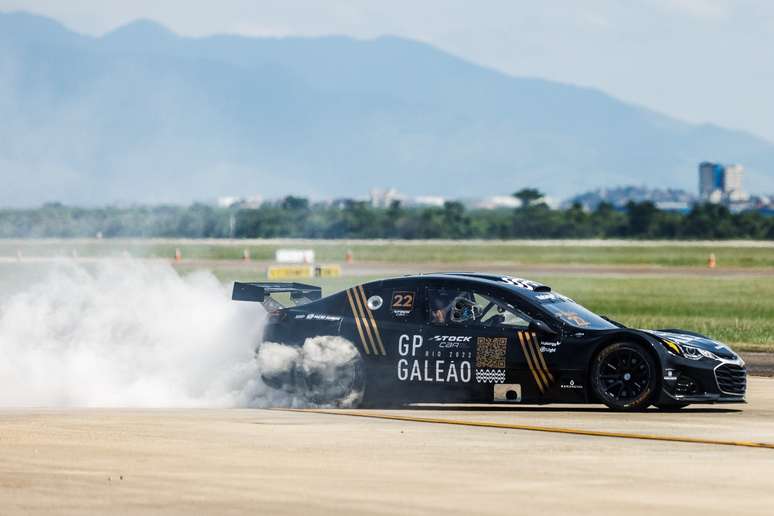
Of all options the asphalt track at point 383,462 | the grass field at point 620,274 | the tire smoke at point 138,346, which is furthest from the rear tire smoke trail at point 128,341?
the grass field at point 620,274

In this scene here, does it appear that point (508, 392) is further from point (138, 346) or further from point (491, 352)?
point (138, 346)

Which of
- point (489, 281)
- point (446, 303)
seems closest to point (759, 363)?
point (489, 281)

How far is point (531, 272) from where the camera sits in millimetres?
60625

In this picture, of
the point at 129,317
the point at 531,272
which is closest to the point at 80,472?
the point at 129,317

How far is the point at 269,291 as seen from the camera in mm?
16297

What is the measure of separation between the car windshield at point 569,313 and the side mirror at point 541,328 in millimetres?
167

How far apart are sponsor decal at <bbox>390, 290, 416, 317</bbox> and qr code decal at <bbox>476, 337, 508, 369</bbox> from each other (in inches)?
32.9

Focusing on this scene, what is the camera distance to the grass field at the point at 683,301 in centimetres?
2970

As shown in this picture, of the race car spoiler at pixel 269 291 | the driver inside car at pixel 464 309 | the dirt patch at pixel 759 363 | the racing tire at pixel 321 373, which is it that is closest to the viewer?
the driver inside car at pixel 464 309

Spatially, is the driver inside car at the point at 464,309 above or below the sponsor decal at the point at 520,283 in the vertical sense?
below

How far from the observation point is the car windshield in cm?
1528

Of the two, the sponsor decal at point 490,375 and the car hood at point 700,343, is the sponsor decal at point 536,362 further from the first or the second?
the car hood at point 700,343

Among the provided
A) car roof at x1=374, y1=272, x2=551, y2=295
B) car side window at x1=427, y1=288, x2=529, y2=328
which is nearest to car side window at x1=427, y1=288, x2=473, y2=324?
car side window at x1=427, y1=288, x2=529, y2=328

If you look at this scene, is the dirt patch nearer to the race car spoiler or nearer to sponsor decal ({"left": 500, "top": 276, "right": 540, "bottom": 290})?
sponsor decal ({"left": 500, "top": 276, "right": 540, "bottom": 290})
